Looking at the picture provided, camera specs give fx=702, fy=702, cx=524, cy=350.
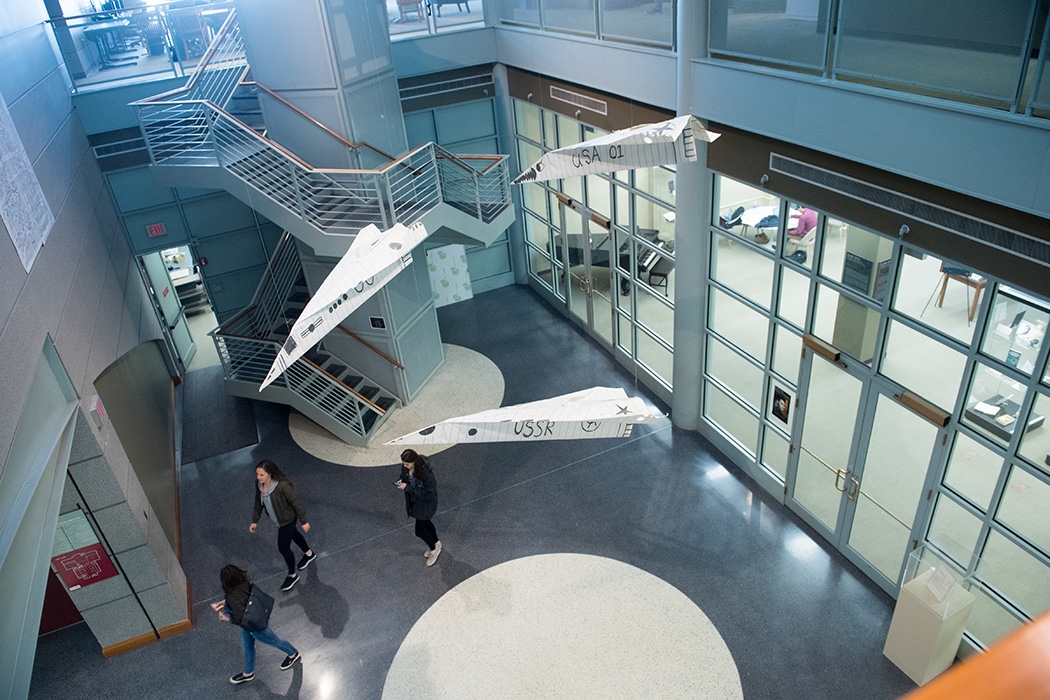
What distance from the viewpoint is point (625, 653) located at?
675cm

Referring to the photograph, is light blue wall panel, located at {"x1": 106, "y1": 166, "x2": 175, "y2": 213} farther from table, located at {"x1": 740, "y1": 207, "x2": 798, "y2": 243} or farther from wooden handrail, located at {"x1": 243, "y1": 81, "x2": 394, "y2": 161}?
table, located at {"x1": 740, "y1": 207, "x2": 798, "y2": 243}

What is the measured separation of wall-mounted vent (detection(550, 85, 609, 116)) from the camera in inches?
376

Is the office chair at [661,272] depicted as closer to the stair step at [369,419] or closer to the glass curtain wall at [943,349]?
the glass curtain wall at [943,349]

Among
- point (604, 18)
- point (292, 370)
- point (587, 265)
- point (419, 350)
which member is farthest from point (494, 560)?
point (604, 18)

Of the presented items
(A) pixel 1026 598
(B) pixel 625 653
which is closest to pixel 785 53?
(A) pixel 1026 598

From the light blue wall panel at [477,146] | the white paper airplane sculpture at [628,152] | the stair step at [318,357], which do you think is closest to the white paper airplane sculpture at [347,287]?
the white paper airplane sculpture at [628,152]

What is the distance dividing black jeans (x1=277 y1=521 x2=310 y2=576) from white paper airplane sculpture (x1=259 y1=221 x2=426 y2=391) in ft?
8.54

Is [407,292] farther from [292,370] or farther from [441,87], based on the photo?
[441,87]

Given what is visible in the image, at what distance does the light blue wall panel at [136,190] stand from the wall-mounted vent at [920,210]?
31.2 feet

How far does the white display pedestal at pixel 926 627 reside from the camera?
5.95 m

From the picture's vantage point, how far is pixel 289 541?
25.2 ft

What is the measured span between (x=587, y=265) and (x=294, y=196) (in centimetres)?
483

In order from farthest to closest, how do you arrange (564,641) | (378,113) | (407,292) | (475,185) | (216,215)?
(216,215)
(407,292)
(475,185)
(378,113)
(564,641)

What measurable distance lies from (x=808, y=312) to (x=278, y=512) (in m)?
5.87
